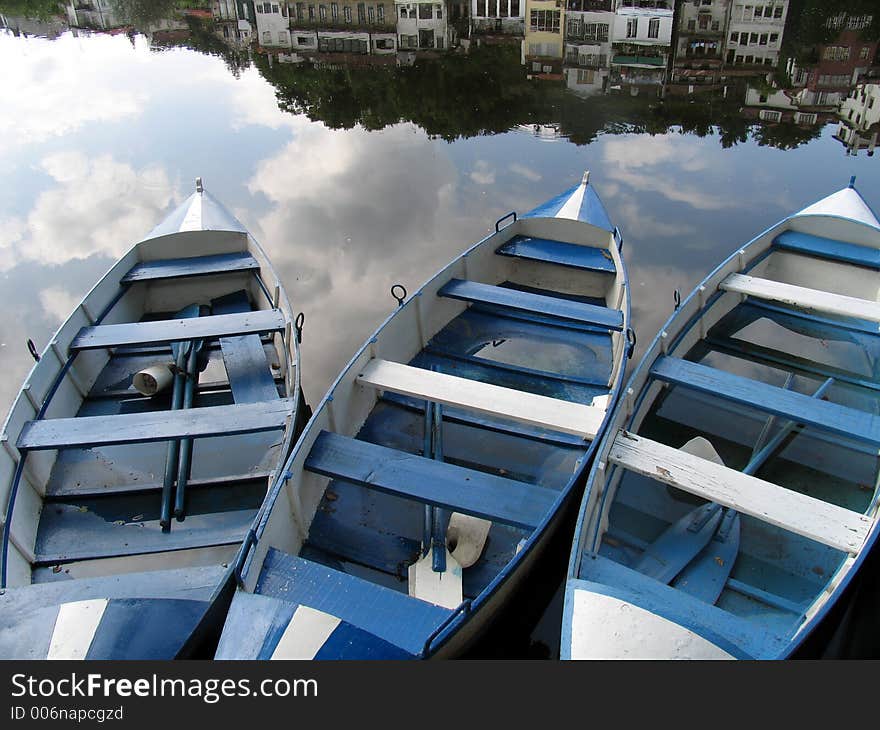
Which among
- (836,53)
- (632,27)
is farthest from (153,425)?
(632,27)

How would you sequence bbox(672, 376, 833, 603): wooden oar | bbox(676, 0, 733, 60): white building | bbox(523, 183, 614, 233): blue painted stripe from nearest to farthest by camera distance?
bbox(672, 376, 833, 603): wooden oar → bbox(523, 183, 614, 233): blue painted stripe → bbox(676, 0, 733, 60): white building

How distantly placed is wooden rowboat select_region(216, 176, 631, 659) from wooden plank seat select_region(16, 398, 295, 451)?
0.73 metres

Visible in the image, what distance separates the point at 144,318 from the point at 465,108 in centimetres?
1407

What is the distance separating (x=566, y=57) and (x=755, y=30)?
7851 millimetres

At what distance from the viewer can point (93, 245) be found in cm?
1313

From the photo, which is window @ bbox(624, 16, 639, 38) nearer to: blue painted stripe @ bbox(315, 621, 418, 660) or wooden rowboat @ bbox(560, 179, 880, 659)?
wooden rowboat @ bbox(560, 179, 880, 659)

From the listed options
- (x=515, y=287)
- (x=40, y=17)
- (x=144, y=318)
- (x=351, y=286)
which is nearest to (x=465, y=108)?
(x=351, y=286)

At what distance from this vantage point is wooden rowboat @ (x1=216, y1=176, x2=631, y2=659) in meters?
4.59

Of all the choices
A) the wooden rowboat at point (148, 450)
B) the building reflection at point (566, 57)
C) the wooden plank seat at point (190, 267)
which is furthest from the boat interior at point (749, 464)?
the building reflection at point (566, 57)

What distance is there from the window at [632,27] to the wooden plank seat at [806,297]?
2416cm

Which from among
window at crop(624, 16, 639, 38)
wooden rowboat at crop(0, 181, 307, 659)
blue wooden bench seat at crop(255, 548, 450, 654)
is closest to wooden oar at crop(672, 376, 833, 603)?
blue wooden bench seat at crop(255, 548, 450, 654)

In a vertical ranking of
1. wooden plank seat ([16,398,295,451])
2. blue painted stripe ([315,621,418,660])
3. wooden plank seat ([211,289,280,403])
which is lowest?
wooden plank seat ([211,289,280,403])

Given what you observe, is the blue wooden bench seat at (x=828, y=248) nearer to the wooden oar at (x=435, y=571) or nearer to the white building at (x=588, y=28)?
the wooden oar at (x=435, y=571)

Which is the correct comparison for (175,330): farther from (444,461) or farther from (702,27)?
(702,27)
